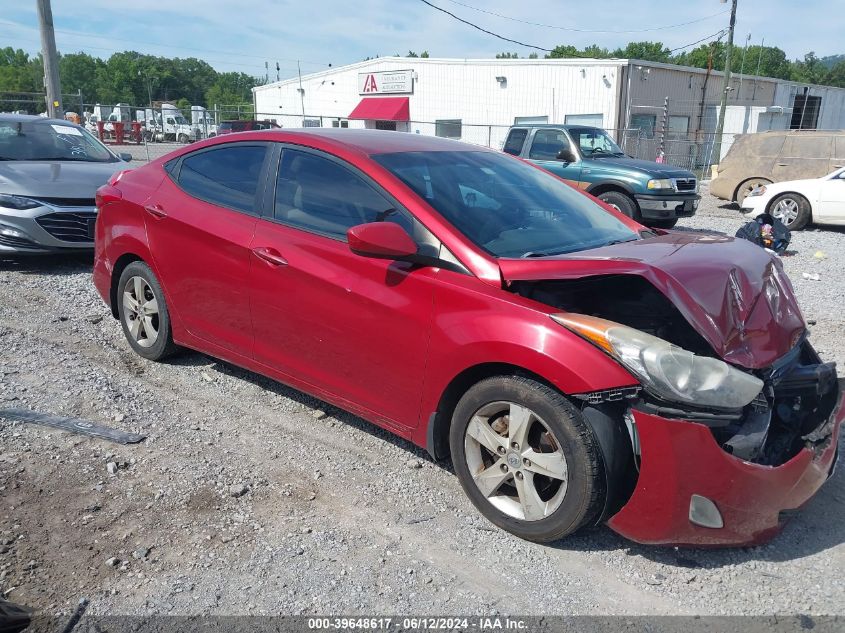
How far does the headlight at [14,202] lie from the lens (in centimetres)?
751

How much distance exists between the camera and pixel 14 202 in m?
7.52

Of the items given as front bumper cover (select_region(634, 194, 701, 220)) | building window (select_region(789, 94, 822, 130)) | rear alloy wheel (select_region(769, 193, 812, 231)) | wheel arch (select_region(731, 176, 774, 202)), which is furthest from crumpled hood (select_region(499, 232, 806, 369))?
building window (select_region(789, 94, 822, 130))

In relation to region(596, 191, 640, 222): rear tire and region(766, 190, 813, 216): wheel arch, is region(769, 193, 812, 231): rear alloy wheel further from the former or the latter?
region(596, 191, 640, 222): rear tire

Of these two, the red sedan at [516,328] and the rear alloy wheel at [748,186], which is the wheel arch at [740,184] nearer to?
the rear alloy wheel at [748,186]

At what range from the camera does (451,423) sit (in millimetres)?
3271

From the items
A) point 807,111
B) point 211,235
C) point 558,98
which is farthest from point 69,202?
point 807,111

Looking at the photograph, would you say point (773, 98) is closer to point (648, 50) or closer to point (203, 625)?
point (203, 625)

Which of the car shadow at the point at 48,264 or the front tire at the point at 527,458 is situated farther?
the car shadow at the point at 48,264

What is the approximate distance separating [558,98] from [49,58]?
22.5 meters

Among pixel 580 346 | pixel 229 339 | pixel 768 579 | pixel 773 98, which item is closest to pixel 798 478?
pixel 768 579

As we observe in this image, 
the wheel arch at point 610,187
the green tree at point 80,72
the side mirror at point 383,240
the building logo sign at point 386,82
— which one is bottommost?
the wheel arch at point 610,187

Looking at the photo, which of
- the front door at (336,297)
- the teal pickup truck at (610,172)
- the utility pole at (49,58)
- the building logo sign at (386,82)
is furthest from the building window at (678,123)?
the front door at (336,297)

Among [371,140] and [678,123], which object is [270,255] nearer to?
[371,140]

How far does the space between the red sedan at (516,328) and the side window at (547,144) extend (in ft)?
28.2
